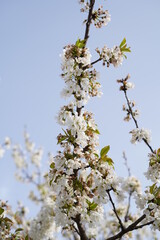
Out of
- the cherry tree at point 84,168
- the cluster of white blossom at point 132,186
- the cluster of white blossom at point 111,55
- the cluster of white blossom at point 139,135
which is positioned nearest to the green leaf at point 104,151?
the cherry tree at point 84,168

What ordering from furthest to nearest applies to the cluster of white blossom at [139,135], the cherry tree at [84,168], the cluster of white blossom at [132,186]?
the cluster of white blossom at [132,186] < the cluster of white blossom at [139,135] < the cherry tree at [84,168]

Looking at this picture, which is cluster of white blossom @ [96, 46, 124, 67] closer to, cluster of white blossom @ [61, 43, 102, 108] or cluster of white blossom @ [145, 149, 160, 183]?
cluster of white blossom @ [61, 43, 102, 108]

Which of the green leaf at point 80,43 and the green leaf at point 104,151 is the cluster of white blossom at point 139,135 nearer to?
the green leaf at point 104,151

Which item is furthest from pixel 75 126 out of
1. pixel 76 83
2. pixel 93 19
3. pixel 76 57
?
pixel 93 19

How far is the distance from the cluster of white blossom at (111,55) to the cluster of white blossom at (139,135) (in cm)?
219

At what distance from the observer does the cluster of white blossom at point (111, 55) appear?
2.87 m

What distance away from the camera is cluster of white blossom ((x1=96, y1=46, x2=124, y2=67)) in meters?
2.87

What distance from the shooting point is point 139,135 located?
4.70 meters

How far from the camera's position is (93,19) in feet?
10.6

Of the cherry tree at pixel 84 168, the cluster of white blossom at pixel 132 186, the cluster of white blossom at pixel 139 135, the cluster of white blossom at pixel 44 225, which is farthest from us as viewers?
the cluster of white blossom at pixel 132 186

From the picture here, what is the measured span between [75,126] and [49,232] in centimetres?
375

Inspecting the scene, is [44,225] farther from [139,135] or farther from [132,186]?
[139,135]

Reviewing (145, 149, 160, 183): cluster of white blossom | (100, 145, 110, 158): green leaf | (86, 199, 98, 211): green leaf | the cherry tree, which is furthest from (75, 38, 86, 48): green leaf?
(86, 199, 98, 211): green leaf

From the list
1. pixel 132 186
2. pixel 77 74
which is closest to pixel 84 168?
pixel 77 74
